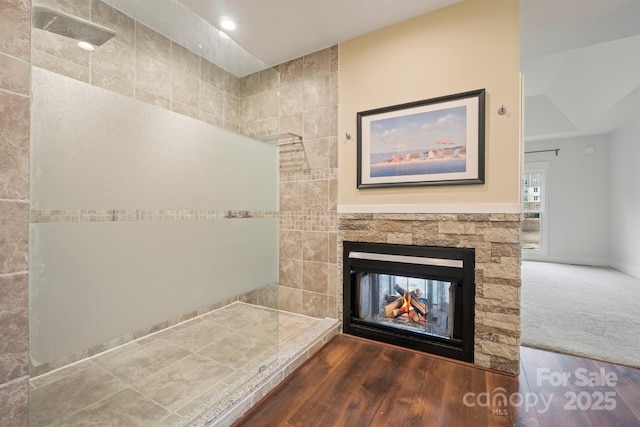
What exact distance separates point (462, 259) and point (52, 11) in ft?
8.15

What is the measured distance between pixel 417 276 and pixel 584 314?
2.08 m

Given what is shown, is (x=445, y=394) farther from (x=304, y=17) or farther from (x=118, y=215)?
(x=304, y=17)

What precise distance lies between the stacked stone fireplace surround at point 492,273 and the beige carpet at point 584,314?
57 centimetres

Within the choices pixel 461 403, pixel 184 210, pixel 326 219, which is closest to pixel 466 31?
pixel 326 219

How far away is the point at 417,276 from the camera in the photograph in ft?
6.61

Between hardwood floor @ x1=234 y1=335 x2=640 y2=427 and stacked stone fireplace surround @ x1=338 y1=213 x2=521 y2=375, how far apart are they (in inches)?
5.8

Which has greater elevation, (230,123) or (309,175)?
(230,123)

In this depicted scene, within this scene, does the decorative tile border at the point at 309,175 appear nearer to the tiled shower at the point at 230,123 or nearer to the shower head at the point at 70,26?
the tiled shower at the point at 230,123

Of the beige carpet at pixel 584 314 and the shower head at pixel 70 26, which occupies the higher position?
the shower head at pixel 70 26

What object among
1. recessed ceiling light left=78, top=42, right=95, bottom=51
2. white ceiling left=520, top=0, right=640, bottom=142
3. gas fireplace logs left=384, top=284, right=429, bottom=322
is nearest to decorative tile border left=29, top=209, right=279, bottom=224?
recessed ceiling light left=78, top=42, right=95, bottom=51

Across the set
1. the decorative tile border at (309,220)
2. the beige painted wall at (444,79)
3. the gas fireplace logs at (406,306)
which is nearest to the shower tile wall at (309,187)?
the decorative tile border at (309,220)

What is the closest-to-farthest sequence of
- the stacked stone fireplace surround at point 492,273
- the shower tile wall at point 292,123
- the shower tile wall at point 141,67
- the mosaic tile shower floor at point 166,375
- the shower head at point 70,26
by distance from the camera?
the shower head at point 70,26 < the shower tile wall at point 141,67 < the mosaic tile shower floor at point 166,375 < the stacked stone fireplace surround at point 492,273 < the shower tile wall at point 292,123

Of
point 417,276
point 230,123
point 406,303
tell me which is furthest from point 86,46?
point 406,303

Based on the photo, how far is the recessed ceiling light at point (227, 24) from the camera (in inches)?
80.3
